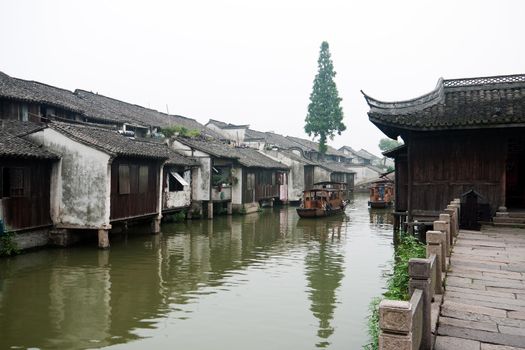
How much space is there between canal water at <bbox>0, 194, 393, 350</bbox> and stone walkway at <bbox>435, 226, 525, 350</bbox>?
2165 millimetres

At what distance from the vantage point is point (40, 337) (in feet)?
26.5

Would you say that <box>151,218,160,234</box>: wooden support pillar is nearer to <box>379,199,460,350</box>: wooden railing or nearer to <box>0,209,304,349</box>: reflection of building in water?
<box>0,209,304,349</box>: reflection of building in water

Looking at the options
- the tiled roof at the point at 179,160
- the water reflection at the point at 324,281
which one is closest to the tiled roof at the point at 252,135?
the tiled roof at the point at 179,160

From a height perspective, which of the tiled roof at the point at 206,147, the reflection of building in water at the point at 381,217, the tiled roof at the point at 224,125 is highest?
the tiled roof at the point at 224,125

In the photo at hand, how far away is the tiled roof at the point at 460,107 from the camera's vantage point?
12.8 metres

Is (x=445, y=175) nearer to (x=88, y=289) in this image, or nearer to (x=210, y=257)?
(x=210, y=257)

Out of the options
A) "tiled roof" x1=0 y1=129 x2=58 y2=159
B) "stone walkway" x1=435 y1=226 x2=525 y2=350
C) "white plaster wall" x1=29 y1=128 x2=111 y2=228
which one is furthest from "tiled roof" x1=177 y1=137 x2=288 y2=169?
"stone walkway" x1=435 y1=226 x2=525 y2=350

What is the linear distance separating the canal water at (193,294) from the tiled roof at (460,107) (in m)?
4.75

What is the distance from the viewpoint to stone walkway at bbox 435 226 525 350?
525cm

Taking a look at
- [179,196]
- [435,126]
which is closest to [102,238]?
[179,196]

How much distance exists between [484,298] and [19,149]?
14.4 m

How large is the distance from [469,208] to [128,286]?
1000 centimetres

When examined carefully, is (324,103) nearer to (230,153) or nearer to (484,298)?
(230,153)

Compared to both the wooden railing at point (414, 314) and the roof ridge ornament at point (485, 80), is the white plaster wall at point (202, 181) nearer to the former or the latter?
the roof ridge ornament at point (485, 80)
